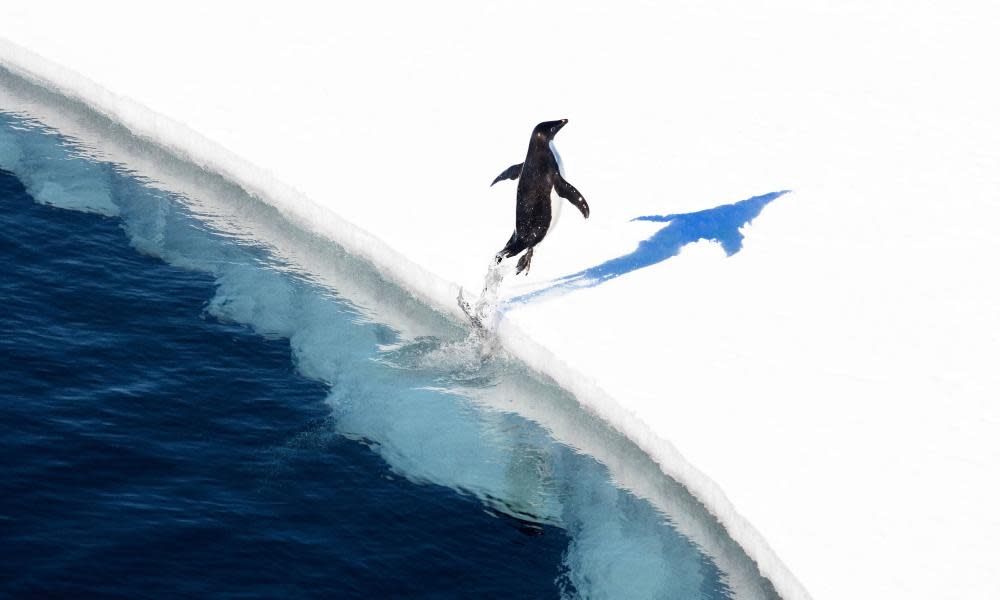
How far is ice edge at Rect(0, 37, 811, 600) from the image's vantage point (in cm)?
831

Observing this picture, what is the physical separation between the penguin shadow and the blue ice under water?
107cm

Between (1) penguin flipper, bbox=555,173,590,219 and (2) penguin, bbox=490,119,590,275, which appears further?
(1) penguin flipper, bbox=555,173,590,219

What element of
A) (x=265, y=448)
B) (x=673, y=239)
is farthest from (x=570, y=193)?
(x=265, y=448)

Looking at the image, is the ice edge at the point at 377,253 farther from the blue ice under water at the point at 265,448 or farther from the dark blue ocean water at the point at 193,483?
the dark blue ocean water at the point at 193,483

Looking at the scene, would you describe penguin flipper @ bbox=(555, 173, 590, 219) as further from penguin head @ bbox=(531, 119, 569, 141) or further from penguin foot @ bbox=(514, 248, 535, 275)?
penguin foot @ bbox=(514, 248, 535, 275)

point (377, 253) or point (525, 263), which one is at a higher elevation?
point (525, 263)

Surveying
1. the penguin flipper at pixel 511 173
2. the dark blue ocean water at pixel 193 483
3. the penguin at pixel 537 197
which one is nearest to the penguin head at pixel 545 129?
the penguin at pixel 537 197

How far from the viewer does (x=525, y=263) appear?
11.1 metres

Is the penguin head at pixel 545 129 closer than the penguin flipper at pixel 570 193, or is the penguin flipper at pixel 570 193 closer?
the penguin flipper at pixel 570 193

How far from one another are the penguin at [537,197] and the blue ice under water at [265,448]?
1049 mm

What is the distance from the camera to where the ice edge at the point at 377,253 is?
831 centimetres

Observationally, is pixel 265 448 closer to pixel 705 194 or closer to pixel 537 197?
pixel 537 197

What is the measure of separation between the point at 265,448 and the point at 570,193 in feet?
13.3

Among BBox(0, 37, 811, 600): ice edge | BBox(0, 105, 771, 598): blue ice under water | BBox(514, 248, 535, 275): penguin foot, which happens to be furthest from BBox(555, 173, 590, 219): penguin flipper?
BBox(0, 105, 771, 598): blue ice under water
